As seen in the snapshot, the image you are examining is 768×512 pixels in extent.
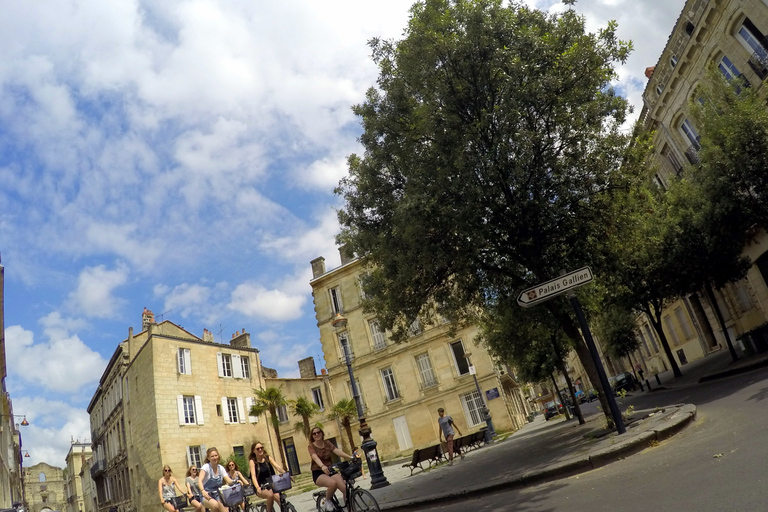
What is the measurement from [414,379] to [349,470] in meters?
24.9

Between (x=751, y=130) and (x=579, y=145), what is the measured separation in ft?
30.5

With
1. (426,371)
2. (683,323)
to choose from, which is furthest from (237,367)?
(683,323)

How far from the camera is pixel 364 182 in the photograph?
12.6 metres

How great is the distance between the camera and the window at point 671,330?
124 feet

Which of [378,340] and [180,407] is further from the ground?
[378,340]

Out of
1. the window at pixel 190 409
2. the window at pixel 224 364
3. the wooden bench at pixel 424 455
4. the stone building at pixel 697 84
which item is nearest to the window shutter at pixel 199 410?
the window at pixel 190 409

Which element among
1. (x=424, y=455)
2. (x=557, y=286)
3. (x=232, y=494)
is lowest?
(x=424, y=455)

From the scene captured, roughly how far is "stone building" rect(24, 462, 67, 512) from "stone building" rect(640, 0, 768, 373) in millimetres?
96599

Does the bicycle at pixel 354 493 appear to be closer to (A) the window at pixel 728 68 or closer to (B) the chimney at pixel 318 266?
(A) the window at pixel 728 68

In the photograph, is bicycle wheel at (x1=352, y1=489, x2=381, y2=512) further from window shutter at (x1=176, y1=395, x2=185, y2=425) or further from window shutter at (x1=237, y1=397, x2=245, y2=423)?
window shutter at (x1=237, y1=397, x2=245, y2=423)

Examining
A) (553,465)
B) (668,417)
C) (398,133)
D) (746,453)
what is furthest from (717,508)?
(398,133)

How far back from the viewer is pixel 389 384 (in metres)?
31.8

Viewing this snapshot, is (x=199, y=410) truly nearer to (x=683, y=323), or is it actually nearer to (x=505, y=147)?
(x=505, y=147)

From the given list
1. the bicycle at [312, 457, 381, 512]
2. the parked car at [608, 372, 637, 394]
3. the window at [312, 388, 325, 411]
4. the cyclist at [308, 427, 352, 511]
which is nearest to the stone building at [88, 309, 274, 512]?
the window at [312, 388, 325, 411]
